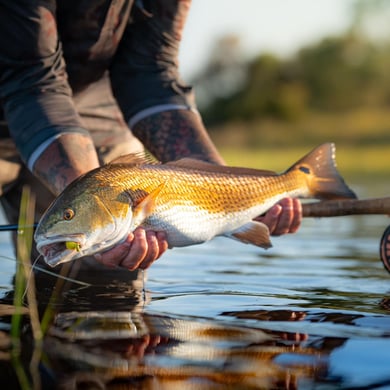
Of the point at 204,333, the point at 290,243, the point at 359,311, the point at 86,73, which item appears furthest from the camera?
the point at 290,243

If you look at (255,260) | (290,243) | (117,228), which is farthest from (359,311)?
(290,243)

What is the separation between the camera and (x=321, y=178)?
5.36 meters

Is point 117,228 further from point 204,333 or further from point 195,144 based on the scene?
point 195,144

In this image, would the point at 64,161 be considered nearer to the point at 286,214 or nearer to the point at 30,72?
the point at 30,72

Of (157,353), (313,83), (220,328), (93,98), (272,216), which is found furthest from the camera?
(313,83)

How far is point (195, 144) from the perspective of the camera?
18.9 ft

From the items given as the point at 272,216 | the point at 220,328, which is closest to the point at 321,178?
the point at 272,216

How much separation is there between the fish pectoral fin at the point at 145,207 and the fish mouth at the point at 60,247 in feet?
1.02

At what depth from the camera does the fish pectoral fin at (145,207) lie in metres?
4.23

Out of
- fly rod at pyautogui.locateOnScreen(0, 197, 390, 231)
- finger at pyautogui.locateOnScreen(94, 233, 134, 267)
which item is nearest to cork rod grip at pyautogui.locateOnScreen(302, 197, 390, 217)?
fly rod at pyautogui.locateOnScreen(0, 197, 390, 231)

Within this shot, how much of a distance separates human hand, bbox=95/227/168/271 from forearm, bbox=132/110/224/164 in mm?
1346

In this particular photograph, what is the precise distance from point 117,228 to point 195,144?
1716 mm

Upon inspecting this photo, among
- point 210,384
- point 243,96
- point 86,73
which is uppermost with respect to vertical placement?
point 243,96

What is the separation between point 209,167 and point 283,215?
1.95 feet
